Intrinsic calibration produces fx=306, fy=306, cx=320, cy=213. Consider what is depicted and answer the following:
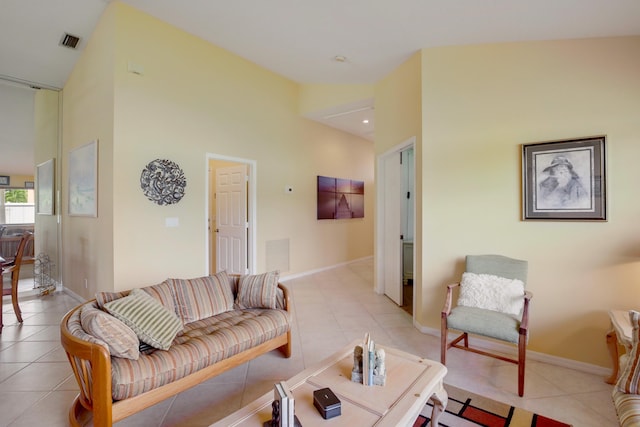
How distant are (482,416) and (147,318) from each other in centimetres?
232

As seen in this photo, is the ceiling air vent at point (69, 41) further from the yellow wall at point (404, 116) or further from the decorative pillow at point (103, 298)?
the yellow wall at point (404, 116)

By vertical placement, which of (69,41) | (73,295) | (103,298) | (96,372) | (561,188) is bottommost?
(73,295)

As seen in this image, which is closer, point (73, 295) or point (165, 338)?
point (165, 338)

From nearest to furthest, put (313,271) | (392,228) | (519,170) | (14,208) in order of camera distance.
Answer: (519,170), (392,228), (313,271), (14,208)

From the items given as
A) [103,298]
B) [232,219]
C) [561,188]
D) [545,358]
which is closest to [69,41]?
[232,219]

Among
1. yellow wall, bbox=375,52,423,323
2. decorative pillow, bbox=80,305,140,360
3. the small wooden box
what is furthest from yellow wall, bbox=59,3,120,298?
yellow wall, bbox=375,52,423,323

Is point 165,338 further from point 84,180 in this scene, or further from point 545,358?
point 545,358

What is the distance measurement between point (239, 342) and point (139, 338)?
66 cm

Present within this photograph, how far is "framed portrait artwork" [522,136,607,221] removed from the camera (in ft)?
8.38

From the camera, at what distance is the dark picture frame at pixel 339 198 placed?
20.7 feet

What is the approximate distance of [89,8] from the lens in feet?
11.0

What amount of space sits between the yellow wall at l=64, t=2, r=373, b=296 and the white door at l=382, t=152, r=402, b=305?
5.98ft

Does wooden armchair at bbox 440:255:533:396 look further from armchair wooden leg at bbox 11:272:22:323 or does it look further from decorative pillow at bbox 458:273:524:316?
armchair wooden leg at bbox 11:272:22:323

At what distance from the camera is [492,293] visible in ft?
8.73
